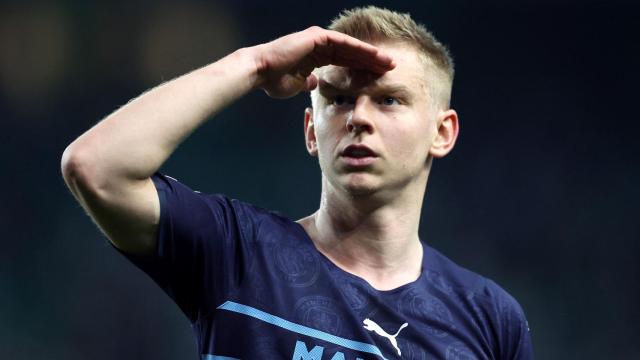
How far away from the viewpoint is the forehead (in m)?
2.32

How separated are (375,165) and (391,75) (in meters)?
0.24

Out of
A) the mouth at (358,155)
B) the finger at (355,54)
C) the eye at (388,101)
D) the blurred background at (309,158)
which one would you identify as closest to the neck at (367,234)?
the mouth at (358,155)

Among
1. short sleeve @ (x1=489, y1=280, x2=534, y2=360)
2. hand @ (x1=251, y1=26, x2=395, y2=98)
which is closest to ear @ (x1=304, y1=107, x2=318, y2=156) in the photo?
hand @ (x1=251, y1=26, x2=395, y2=98)

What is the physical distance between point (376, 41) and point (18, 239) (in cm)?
338

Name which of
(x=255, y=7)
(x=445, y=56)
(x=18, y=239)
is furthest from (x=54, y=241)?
(x=445, y=56)

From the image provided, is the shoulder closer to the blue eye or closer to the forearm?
the blue eye

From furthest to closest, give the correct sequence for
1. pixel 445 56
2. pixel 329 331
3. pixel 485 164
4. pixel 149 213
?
pixel 485 164 < pixel 445 56 < pixel 329 331 < pixel 149 213

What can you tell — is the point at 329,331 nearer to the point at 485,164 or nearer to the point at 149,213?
the point at 149,213

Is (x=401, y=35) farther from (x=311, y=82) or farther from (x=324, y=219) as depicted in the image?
(x=324, y=219)

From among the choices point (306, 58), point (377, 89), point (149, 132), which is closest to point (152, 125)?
point (149, 132)

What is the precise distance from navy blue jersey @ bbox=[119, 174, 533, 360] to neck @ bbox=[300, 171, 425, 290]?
0.16ft

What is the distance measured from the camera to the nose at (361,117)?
2.28 m

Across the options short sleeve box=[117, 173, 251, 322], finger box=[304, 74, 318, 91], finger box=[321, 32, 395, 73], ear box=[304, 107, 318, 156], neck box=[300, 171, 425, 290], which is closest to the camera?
short sleeve box=[117, 173, 251, 322]

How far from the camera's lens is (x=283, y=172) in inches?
212
